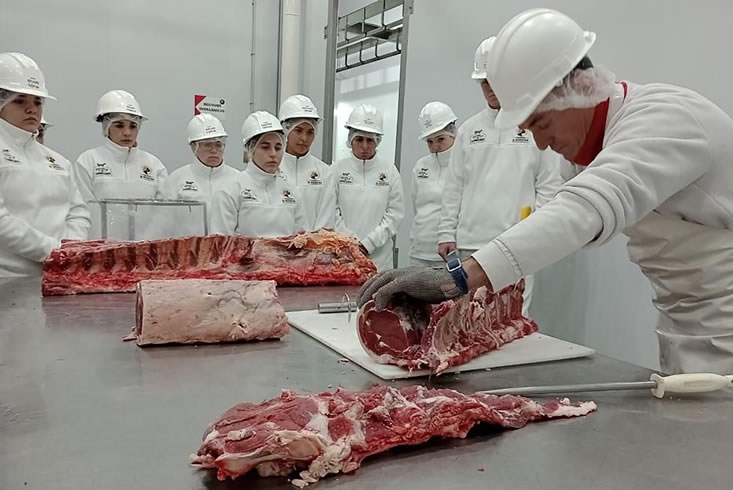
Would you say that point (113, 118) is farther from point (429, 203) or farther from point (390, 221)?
point (429, 203)

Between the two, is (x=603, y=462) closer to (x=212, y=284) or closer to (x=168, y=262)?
(x=212, y=284)

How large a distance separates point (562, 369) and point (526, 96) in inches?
33.5

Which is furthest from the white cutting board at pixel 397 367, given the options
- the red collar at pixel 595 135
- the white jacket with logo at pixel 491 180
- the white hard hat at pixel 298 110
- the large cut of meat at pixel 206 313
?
the white hard hat at pixel 298 110

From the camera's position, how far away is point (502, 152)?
4066 millimetres

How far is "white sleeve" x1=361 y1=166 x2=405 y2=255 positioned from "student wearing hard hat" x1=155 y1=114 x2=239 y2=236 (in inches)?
48.4

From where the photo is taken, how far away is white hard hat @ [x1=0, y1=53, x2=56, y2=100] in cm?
346

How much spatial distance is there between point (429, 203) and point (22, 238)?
3.07 meters

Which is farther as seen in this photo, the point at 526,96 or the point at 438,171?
the point at 438,171

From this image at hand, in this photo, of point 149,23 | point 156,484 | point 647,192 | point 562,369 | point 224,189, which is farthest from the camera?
point 149,23

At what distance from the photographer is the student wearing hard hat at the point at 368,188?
4.96 metres

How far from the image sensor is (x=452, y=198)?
4.40m

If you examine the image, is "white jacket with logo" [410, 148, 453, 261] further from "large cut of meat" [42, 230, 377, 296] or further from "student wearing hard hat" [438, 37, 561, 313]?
"large cut of meat" [42, 230, 377, 296]

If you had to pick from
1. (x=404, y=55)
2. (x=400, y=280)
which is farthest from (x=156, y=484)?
(x=404, y=55)

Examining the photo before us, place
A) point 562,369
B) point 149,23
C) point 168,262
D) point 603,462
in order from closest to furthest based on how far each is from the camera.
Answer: point 603,462
point 562,369
point 168,262
point 149,23
